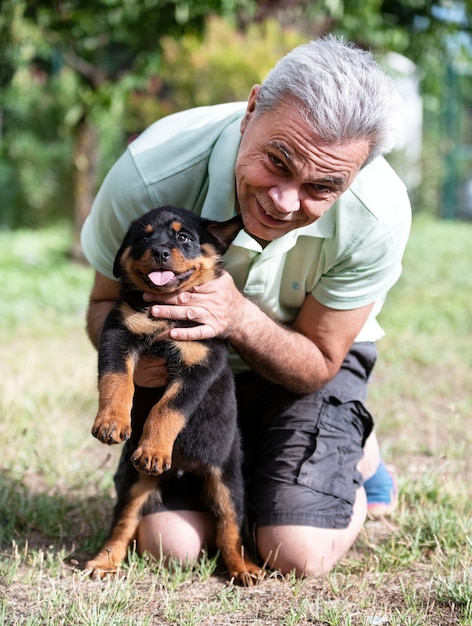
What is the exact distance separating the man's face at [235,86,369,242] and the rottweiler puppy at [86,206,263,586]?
0.46 feet

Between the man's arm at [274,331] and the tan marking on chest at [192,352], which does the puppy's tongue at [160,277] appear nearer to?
the man's arm at [274,331]

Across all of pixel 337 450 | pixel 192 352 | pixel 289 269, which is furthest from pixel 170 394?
pixel 337 450

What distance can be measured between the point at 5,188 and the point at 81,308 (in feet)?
25.3

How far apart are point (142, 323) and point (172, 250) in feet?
0.97

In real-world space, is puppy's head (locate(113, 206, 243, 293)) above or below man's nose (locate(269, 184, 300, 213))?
below

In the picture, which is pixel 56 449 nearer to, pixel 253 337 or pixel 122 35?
pixel 253 337

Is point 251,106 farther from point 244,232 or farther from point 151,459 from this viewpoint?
point 151,459

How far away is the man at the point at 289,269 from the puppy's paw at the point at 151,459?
0.41 m

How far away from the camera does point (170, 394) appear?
2.78 m

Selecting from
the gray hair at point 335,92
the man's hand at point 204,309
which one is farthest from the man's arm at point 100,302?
the gray hair at point 335,92

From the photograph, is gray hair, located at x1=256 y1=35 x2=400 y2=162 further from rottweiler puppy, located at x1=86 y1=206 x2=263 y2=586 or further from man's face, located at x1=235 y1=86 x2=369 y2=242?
rottweiler puppy, located at x1=86 y1=206 x2=263 y2=586

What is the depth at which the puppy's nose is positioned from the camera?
272 centimetres

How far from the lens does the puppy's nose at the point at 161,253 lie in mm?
2723

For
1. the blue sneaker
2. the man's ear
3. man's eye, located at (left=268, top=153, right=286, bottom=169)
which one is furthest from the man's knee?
the man's ear
